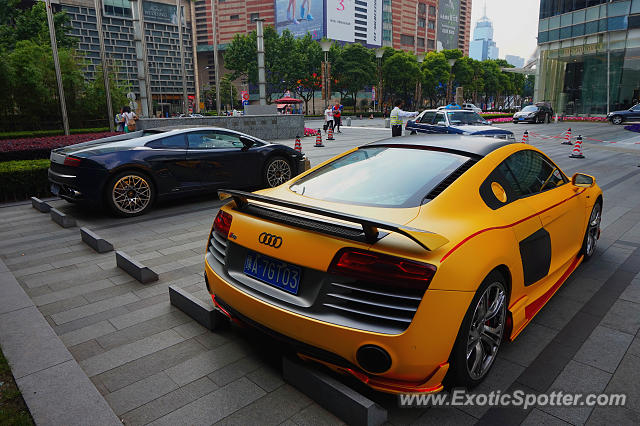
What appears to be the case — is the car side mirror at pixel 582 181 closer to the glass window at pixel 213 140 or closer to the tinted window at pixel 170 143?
the glass window at pixel 213 140

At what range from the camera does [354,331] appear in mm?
2338

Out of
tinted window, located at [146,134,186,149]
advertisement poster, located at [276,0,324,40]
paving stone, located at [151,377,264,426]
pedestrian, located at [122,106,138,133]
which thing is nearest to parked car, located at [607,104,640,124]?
pedestrian, located at [122,106,138,133]

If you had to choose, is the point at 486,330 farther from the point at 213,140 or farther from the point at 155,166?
the point at 213,140

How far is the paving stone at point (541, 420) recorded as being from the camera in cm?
257

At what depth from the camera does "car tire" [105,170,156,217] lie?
285 inches

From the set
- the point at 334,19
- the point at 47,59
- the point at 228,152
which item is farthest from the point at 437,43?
the point at 228,152

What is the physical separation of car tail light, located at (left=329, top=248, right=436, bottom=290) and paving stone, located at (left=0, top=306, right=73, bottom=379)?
2229mm

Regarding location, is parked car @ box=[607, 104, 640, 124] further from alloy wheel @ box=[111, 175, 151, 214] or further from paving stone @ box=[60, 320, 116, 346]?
paving stone @ box=[60, 320, 116, 346]

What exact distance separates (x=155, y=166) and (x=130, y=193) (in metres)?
0.60

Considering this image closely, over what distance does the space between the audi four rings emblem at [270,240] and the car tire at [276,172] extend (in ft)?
20.3

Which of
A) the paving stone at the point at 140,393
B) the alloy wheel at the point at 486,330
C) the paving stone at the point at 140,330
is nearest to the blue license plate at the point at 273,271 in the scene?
the paving stone at the point at 140,393

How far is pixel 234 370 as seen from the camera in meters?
3.11

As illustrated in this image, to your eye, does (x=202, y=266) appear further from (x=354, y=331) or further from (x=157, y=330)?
(x=354, y=331)

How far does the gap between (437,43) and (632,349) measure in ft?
528
